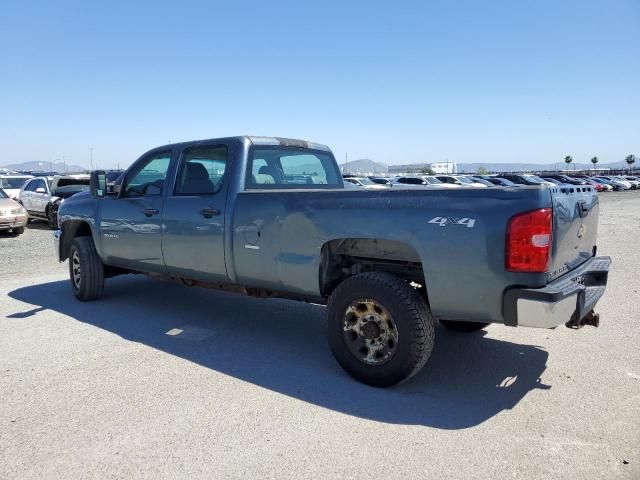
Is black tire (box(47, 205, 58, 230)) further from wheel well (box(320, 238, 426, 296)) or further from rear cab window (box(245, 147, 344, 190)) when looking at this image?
wheel well (box(320, 238, 426, 296))

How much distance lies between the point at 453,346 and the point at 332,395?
158 cm

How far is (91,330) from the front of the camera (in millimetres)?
5238

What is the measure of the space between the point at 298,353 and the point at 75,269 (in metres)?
3.72

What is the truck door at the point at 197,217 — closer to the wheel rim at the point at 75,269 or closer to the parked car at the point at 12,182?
the wheel rim at the point at 75,269

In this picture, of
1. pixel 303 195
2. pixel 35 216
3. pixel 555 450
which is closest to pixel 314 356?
pixel 303 195

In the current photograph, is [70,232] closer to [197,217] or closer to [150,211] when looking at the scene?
[150,211]

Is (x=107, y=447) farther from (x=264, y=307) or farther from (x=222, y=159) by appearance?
(x=264, y=307)

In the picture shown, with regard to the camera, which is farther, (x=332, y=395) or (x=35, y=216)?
(x=35, y=216)

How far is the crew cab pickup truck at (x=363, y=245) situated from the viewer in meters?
3.20

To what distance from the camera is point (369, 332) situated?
3.81 m

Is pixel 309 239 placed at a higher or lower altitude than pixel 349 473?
higher

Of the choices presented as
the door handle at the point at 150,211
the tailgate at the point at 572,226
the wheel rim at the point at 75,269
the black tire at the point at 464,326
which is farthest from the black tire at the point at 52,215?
the tailgate at the point at 572,226

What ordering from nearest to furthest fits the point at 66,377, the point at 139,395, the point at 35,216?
the point at 139,395 → the point at 66,377 → the point at 35,216

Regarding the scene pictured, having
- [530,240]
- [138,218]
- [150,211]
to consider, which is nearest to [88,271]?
[138,218]
